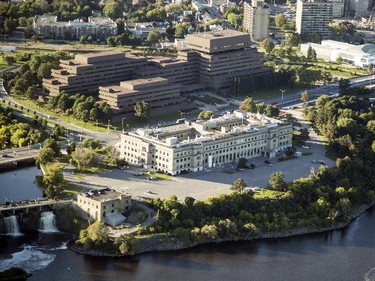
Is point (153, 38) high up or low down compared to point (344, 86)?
up

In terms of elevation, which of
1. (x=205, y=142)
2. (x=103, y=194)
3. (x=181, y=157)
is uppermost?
(x=205, y=142)

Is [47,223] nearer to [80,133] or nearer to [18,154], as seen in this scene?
[18,154]

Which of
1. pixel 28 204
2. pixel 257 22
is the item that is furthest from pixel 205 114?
pixel 257 22

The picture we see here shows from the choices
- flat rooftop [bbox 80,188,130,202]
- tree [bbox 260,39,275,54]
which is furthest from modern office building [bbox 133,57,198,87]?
flat rooftop [bbox 80,188,130,202]

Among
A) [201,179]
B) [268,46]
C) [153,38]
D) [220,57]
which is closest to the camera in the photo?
[201,179]

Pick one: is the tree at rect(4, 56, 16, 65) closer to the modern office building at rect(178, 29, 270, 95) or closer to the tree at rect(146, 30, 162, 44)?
the modern office building at rect(178, 29, 270, 95)

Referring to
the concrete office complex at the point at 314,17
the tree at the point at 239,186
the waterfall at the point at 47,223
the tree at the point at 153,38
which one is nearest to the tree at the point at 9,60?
the tree at the point at 153,38

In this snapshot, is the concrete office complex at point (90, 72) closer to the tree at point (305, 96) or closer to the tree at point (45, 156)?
the tree at point (305, 96)
